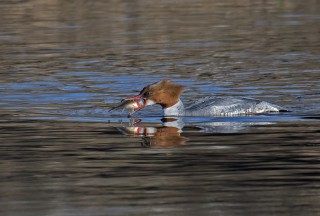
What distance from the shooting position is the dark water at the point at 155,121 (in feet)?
32.1

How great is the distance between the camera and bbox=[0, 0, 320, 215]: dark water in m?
9.78

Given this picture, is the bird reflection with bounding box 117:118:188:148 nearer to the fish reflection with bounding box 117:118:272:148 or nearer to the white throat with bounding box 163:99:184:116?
the fish reflection with bounding box 117:118:272:148

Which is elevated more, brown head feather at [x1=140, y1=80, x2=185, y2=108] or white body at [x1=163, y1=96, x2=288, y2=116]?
brown head feather at [x1=140, y1=80, x2=185, y2=108]

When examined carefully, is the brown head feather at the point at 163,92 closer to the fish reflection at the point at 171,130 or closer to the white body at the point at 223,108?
the white body at the point at 223,108

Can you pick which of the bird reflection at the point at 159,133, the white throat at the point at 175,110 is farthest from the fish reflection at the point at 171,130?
the white throat at the point at 175,110

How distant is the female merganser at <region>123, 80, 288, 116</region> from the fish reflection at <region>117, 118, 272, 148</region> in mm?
261

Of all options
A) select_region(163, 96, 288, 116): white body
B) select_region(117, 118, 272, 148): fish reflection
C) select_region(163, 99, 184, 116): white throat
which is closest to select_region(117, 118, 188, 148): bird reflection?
select_region(117, 118, 272, 148): fish reflection

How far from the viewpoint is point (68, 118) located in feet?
50.8

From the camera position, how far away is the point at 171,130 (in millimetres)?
14180

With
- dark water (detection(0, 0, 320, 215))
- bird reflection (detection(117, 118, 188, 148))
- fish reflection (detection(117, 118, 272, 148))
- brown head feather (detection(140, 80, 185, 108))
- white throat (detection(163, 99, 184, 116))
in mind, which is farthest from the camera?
white throat (detection(163, 99, 184, 116))

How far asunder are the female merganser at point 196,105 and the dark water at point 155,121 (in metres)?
0.23

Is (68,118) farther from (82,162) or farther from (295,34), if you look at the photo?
(295,34)

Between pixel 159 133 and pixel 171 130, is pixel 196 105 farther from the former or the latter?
pixel 159 133

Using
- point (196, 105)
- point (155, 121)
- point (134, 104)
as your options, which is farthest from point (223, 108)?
point (134, 104)
